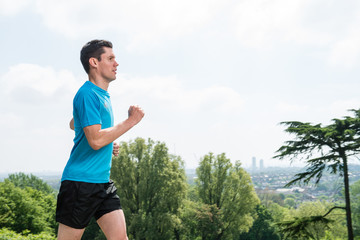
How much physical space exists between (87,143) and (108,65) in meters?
0.66

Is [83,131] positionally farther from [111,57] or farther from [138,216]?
[138,216]

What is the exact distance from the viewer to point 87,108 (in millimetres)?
2459

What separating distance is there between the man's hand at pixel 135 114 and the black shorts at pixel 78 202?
1.84ft

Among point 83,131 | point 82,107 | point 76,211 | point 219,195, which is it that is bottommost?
point 219,195

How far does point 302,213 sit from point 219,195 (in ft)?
63.7

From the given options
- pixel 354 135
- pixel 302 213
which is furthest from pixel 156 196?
pixel 302 213

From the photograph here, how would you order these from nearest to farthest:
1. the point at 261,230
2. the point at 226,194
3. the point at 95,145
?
the point at 95,145 → the point at 226,194 → the point at 261,230

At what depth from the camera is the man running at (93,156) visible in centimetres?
244

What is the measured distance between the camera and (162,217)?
88.6ft

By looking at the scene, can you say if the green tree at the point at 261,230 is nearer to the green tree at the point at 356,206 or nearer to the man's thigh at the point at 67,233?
the green tree at the point at 356,206

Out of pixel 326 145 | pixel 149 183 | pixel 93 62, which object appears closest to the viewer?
pixel 93 62

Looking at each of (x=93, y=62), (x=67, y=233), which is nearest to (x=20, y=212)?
(x=67, y=233)

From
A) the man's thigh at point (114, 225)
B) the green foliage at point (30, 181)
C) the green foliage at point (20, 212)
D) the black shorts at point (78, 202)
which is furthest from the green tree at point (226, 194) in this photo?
the black shorts at point (78, 202)

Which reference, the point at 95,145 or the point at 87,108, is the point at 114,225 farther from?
the point at 87,108
